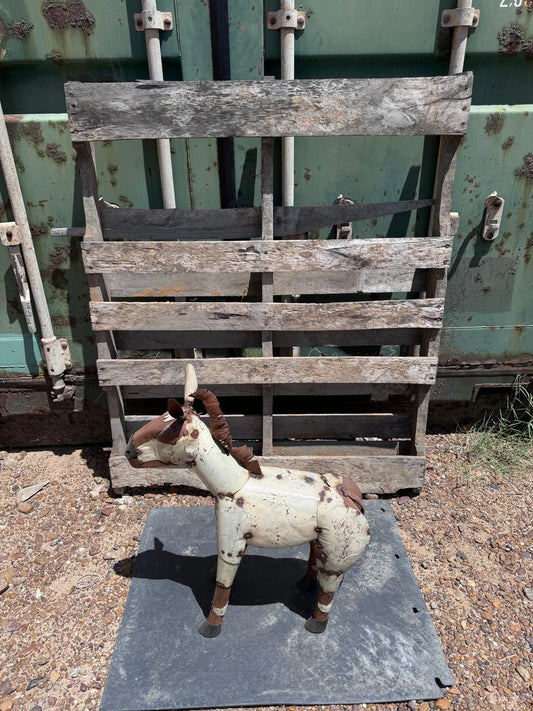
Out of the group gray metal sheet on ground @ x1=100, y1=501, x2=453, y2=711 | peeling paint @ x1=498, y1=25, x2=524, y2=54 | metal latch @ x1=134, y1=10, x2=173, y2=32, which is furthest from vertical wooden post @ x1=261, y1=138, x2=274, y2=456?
peeling paint @ x1=498, y1=25, x2=524, y2=54

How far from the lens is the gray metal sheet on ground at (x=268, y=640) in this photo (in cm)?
217

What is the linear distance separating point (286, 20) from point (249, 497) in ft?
8.54

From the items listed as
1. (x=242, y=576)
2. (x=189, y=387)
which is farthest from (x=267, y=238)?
(x=242, y=576)

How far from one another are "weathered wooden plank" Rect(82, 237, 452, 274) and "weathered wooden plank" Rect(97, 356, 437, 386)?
23.1 inches

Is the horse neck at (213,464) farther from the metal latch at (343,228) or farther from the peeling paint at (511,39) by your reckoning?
the peeling paint at (511,39)

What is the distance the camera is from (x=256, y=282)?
119 inches

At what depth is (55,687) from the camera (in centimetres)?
229

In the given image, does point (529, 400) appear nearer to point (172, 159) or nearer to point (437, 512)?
point (437, 512)

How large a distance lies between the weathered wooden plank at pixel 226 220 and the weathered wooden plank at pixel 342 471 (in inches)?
59.3

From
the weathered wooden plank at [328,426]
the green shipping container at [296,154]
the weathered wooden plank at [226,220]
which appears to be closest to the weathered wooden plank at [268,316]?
the weathered wooden plank at [226,220]

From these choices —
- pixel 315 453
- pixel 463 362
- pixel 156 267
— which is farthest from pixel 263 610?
pixel 463 362

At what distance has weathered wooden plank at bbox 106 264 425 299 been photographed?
117 inches

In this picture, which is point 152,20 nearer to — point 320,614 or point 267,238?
point 267,238

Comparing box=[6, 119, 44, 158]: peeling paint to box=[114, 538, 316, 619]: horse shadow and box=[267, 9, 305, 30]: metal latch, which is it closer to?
box=[267, 9, 305, 30]: metal latch
